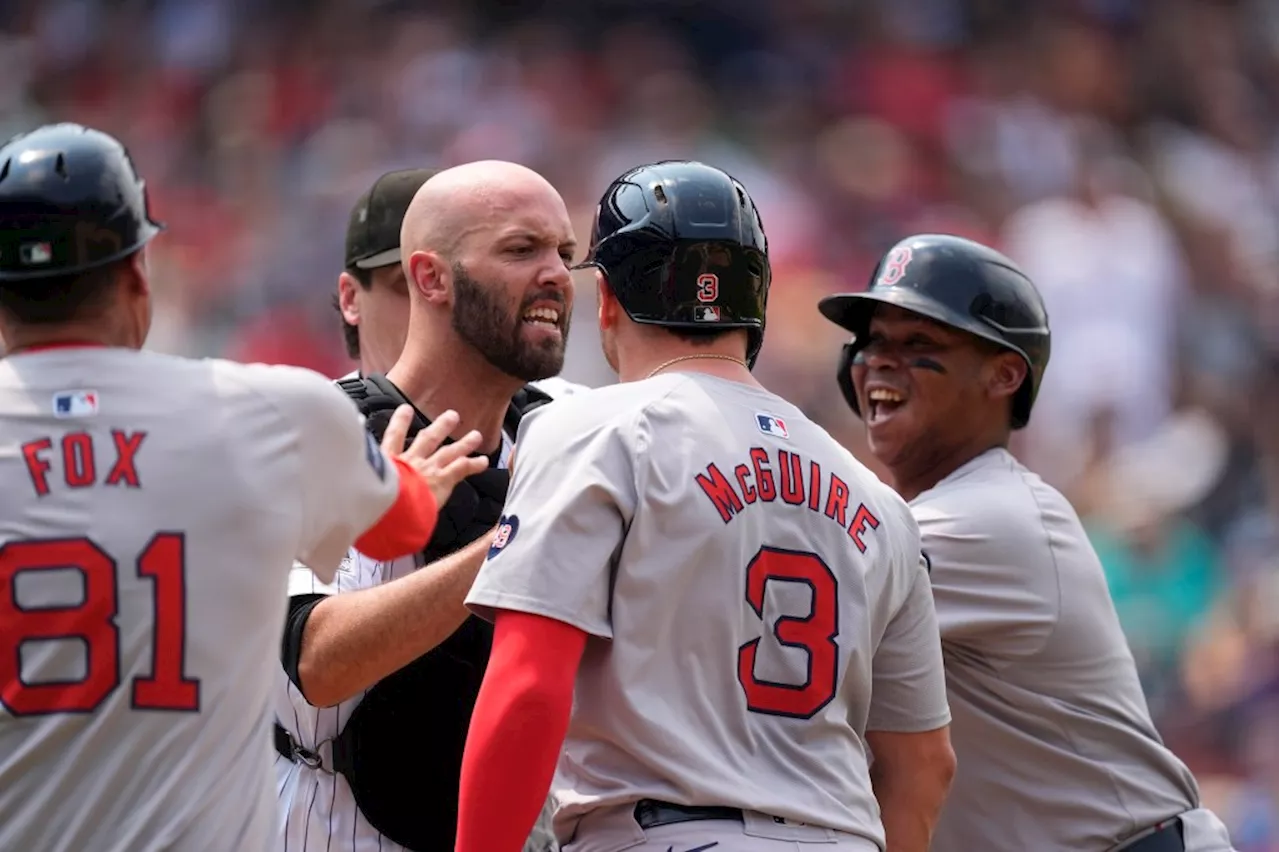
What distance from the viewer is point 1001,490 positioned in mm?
4246

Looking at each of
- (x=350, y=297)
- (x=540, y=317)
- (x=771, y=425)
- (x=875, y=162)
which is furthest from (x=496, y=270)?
(x=875, y=162)

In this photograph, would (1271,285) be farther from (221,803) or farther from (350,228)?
(221,803)

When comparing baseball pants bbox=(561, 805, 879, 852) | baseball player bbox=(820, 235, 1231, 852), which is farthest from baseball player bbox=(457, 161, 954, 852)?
baseball player bbox=(820, 235, 1231, 852)

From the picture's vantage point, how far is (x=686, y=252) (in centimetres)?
340

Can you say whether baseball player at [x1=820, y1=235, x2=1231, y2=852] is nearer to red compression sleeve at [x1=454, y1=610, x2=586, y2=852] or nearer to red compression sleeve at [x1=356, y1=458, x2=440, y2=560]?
red compression sleeve at [x1=454, y1=610, x2=586, y2=852]

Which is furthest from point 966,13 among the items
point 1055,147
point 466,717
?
point 466,717

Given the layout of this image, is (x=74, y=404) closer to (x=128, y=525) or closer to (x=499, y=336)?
(x=128, y=525)

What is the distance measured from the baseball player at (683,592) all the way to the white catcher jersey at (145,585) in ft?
1.37

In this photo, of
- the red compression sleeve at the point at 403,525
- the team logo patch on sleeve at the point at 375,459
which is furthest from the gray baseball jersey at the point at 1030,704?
the team logo patch on sleeve at the point at 375,459

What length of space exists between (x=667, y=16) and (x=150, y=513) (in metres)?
10.8

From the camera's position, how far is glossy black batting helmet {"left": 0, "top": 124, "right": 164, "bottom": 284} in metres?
2.88

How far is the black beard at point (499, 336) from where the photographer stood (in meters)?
4.13

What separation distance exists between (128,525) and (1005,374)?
2.46 metres

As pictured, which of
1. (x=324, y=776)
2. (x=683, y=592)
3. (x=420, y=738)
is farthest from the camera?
(x=324, y=776)
